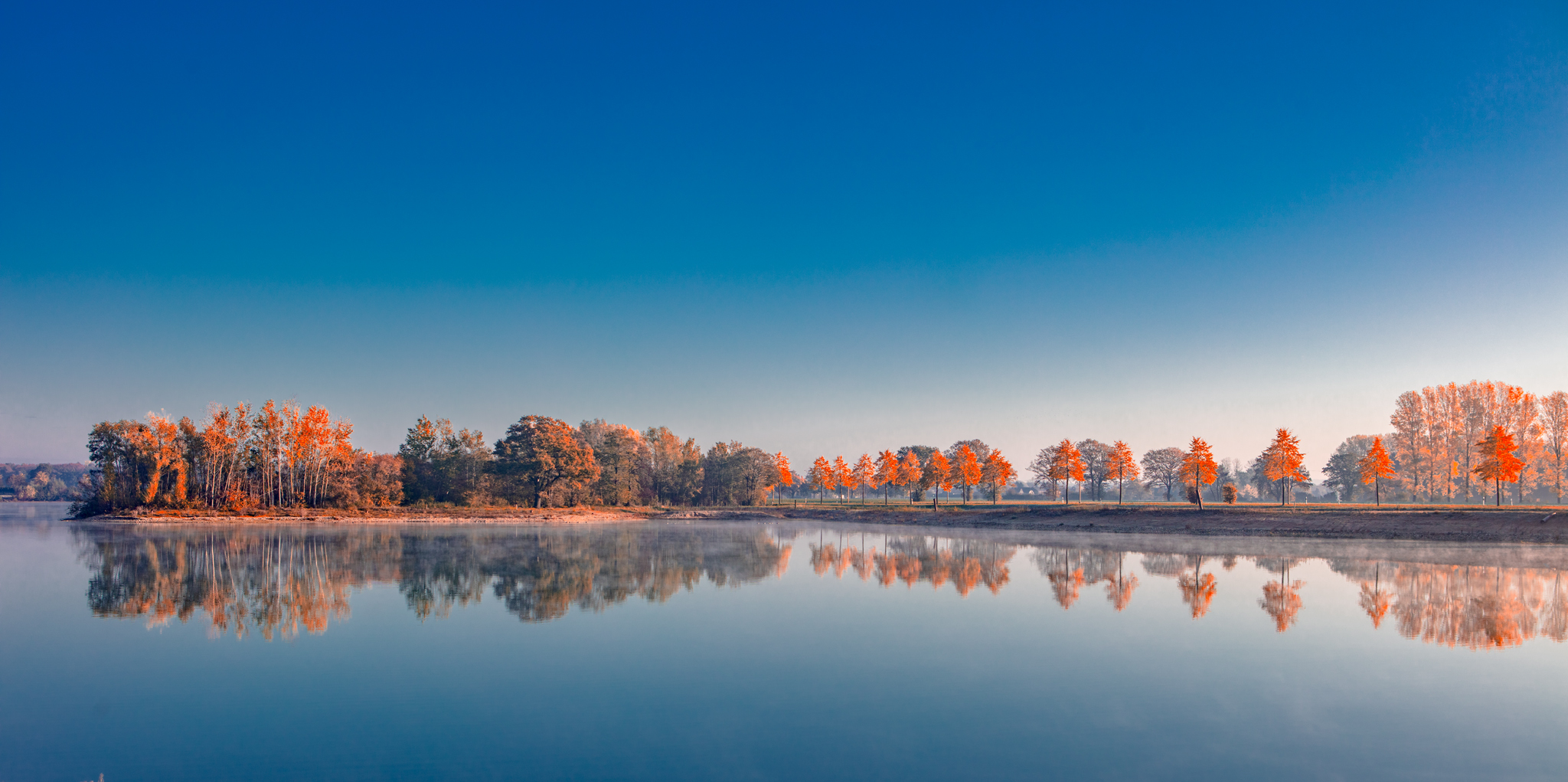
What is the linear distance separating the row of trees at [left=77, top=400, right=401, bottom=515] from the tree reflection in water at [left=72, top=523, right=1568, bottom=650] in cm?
1900

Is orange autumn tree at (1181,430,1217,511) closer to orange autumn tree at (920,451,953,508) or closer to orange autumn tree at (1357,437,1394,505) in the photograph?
orange autumn tree at (1357,437,1394,505)

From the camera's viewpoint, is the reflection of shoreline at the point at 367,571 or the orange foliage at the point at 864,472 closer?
the reflection of shoreline at the point at 367,571

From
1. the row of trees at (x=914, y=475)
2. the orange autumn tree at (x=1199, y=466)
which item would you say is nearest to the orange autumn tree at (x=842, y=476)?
the row of trees at (x=914, y=475)

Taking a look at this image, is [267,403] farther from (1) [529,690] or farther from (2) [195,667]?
(1) [529,690]

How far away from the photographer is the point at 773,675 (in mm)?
10555

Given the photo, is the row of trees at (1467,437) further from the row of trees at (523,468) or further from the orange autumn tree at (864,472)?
the row of trees at (523,468)

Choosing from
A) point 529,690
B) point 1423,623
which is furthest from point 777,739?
point 1423,623

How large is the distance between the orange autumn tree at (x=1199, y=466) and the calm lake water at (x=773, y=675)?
37.6 meters

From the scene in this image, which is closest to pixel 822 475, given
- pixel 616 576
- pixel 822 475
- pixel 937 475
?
pixel 822 475

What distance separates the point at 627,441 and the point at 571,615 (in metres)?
74.0

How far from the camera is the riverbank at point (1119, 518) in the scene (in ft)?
118

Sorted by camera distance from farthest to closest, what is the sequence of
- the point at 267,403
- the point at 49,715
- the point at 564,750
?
the point at 267,403 → the point at 49,715 → the point at 564,750

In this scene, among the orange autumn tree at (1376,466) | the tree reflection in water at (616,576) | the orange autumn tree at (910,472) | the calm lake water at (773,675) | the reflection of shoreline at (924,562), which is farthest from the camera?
the orange autumn tree at (910,472)

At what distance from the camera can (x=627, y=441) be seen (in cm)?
8775
